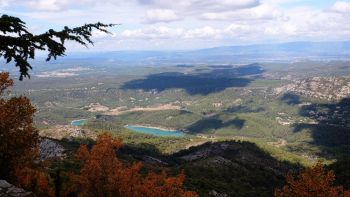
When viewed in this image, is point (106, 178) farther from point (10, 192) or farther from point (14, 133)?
point (10, 192)

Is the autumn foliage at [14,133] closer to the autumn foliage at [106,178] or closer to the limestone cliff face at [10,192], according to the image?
the autumn foliage at [106,178]

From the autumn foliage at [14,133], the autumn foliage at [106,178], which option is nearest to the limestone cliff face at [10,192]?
the autumn foliage at [14,133]

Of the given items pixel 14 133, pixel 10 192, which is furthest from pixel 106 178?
pixel 10 192

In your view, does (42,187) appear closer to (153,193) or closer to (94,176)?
(94,176)

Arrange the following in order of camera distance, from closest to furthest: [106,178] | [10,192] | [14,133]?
[10,192], [14,133], [106,178]

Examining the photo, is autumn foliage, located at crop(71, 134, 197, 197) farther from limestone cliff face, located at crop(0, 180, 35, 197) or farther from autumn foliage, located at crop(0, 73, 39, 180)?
limestone cliff face, located at crop(0, 180, 35, 197)

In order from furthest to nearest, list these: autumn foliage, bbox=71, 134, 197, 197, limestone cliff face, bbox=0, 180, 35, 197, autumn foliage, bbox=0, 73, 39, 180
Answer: autumn foliage, bbox=71, 134, 197, 197 → autumn foliage, bbox=0, 73, 39, 180 → limestone cliff face, bbox=0, 180, 35, 197

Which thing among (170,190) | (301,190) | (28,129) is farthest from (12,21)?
(301,190)

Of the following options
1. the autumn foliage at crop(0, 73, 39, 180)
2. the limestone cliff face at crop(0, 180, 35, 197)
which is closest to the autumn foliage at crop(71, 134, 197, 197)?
the autumn foliage at crop(0, 73, 39, 180)
